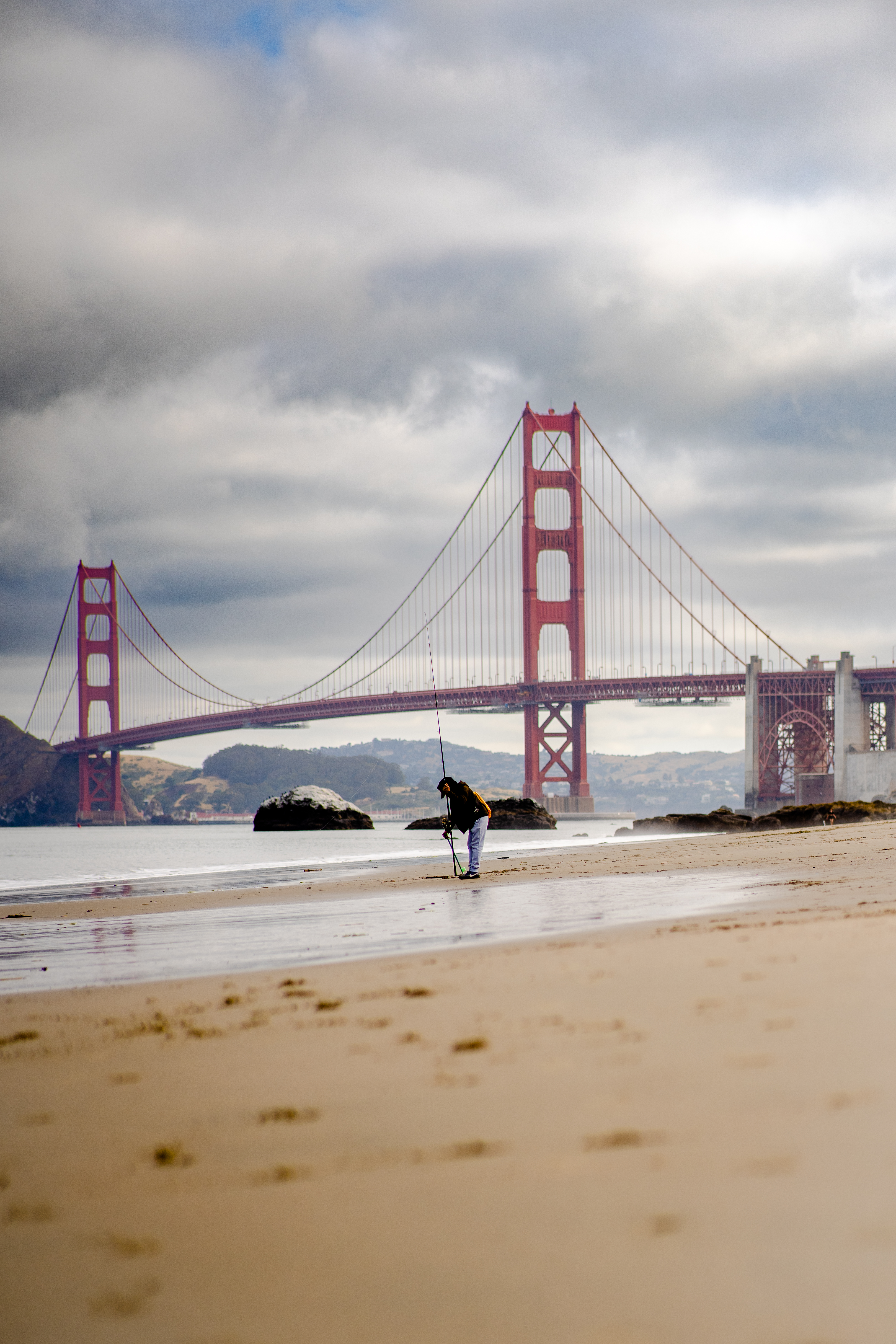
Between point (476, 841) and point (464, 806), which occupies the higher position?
point (464, 806)

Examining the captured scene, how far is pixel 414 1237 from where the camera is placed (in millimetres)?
1828

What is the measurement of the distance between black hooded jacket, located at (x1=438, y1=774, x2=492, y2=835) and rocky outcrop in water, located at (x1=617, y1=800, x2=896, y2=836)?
54.7 feet

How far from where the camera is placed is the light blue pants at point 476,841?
43.1 ft

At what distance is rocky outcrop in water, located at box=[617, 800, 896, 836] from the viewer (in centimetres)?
3061

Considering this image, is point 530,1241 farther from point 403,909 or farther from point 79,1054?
point 403,909

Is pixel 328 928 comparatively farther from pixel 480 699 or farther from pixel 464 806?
pixel 480 699

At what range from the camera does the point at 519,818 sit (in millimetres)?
50594

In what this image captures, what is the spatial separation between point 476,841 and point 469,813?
0.34m

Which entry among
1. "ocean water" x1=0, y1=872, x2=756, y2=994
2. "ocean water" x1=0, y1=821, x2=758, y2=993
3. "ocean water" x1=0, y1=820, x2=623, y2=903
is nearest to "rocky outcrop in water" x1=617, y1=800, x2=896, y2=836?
"ocean water" x1=0, y1=820, x2=623, y2=903

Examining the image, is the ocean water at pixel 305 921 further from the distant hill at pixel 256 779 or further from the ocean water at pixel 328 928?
the distant hill at pixel 256 779

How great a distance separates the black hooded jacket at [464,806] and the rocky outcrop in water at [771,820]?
657 inches

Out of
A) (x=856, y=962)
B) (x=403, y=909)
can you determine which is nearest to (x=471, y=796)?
(x=403, y=909)

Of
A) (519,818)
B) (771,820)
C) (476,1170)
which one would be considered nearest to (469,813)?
(476,1170)

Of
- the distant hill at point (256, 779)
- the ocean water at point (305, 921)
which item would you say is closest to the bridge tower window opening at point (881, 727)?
the ocean water at point (305, 921)
